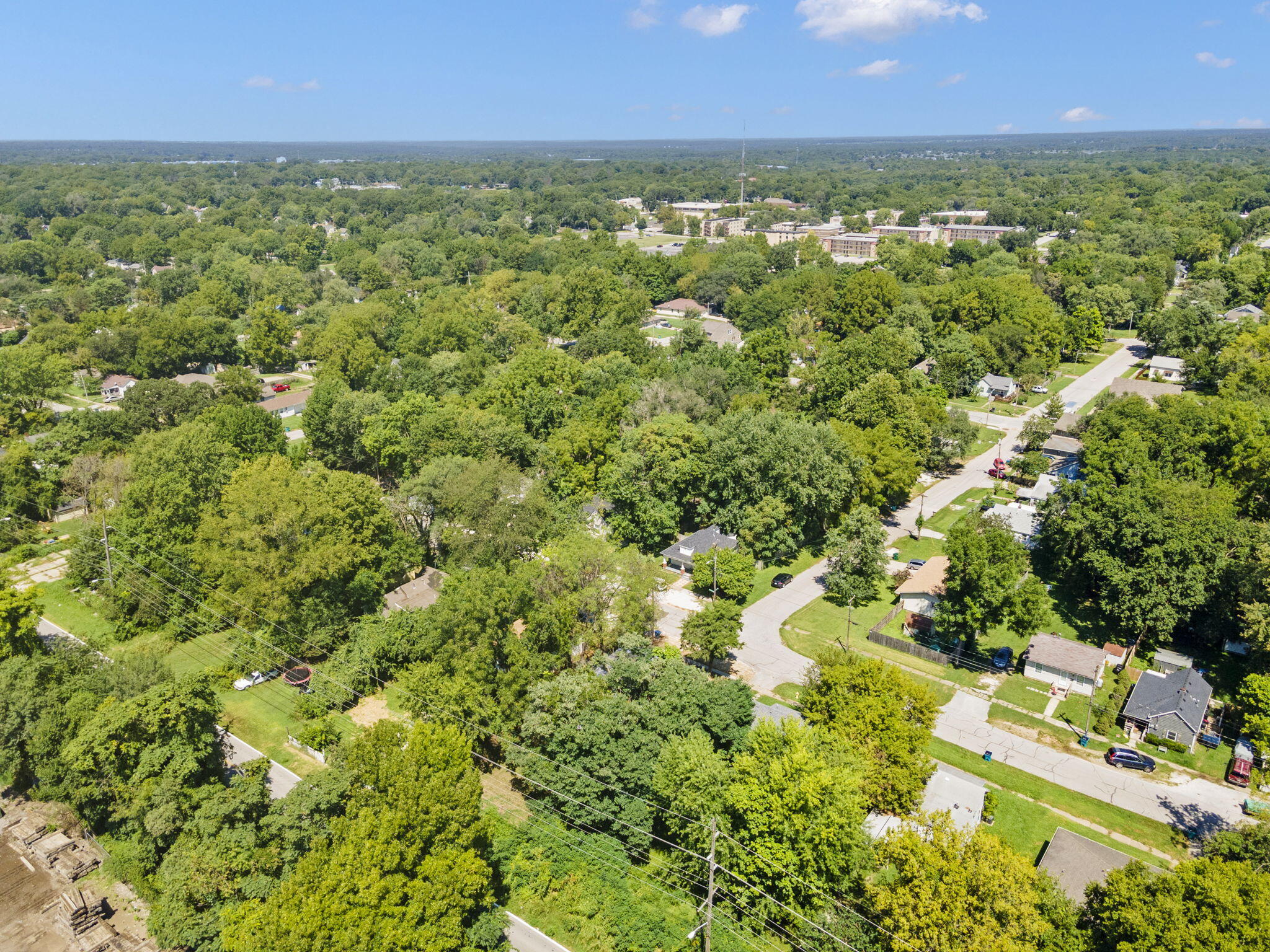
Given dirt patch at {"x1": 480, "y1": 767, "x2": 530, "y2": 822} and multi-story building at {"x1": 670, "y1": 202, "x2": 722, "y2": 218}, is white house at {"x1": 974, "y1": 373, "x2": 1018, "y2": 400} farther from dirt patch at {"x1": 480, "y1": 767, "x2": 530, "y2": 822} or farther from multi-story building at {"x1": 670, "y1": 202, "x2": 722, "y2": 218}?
multi-story building at {"x1": 670, "y1": 202, "x2": 722, "y2": 218}

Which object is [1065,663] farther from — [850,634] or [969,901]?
Answer: [969,901]

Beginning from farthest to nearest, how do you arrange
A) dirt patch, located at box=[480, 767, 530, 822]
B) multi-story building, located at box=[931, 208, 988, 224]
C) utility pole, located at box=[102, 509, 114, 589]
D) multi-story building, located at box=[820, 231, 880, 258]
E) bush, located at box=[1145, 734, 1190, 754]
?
1. multi-story building, located at box=[931, 208, 988, 224]
2. multi-story building, located at box=[820, 231, 880, 258]
3. utility pole, located at box=[102, 509, 114, 589]
4. bush, located at box=[1145, 734, 1190, 754]
5. dirt patch, located at box=[480, 767, 530, 822]

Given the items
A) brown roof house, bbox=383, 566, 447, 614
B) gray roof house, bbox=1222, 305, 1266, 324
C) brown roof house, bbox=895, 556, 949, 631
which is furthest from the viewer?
gray roof house, bbox=1222, 305, 1266, 324

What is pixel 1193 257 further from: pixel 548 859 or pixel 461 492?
pixel 548 859

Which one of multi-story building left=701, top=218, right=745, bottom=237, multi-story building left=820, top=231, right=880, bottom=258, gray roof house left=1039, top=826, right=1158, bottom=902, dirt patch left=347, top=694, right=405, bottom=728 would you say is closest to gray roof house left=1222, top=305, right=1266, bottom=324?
multi-story building left=820, top=231, right=880, bottom=258

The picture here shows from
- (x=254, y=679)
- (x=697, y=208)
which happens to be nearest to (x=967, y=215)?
(x=697, y=208)

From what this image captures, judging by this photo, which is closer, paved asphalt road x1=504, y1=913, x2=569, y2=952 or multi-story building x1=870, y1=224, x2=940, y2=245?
paved asphalt road x1=504, y1=913, x2=569, y2=952

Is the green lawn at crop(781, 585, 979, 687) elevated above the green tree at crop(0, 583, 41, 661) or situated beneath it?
situated beneath

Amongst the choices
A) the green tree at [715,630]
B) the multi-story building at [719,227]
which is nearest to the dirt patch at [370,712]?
the green tree at [715,630]
